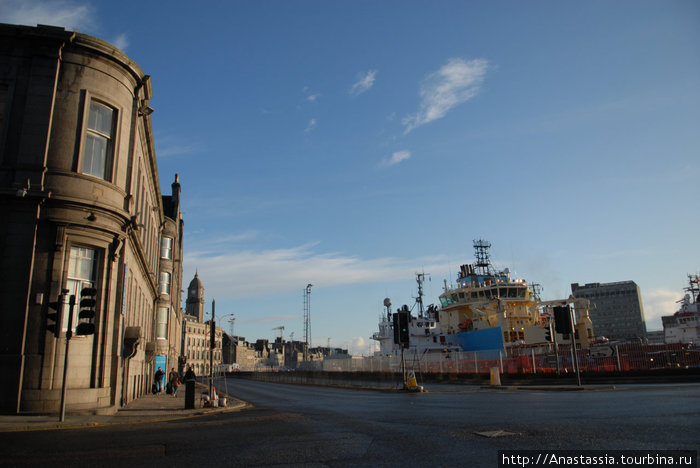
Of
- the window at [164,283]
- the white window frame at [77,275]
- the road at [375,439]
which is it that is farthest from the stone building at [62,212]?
the window at [164,283]

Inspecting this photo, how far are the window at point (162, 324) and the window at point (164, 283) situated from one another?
138cm

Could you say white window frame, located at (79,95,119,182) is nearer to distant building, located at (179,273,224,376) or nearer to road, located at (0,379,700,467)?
road, located at (0,379,700,467)

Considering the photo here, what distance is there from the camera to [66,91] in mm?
15266

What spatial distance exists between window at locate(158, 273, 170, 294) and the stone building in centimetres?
2157

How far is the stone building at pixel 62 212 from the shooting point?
13500mm

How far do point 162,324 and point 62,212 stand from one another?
25839 mm

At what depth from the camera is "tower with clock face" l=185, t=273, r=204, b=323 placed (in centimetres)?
13200

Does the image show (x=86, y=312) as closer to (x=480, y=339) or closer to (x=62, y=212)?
(x=62, y=212)

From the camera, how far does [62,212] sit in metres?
14.4

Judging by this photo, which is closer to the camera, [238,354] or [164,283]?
[164,283]

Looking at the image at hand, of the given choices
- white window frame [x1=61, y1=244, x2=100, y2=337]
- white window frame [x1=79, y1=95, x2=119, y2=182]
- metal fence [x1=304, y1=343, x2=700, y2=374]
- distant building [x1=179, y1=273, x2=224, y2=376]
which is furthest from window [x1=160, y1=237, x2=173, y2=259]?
distant building [x1=179, y1=273, x2=224, y2=376]

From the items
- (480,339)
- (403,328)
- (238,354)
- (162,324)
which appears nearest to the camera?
(403,328)

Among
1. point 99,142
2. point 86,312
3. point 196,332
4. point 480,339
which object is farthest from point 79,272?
point 196,332

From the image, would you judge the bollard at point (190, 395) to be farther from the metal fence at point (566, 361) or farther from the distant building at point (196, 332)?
the distant building at point (196, 332)
